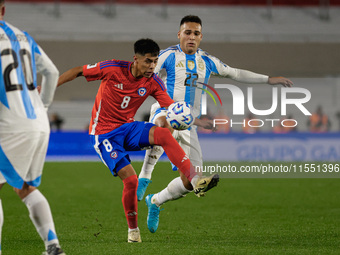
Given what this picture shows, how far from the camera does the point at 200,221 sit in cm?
799

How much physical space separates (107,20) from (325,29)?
9.86 meters

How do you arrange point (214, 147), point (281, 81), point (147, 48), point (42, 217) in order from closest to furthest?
point (42, 217), point (147, 48), point (281, 81), point (214, 147)

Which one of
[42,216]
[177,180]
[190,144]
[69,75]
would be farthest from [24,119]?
[190,144]

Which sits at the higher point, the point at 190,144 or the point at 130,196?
the point at 190,144

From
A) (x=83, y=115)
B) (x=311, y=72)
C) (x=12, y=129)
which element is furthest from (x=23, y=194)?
(x=311, y=72)

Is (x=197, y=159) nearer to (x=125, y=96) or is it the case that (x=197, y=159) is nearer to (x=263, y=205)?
(x=125, y=96)

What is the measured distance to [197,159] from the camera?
286 inches

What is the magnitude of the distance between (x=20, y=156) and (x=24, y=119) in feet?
0.90

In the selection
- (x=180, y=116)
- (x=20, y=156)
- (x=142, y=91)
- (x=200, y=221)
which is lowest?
(x=200, y=221)

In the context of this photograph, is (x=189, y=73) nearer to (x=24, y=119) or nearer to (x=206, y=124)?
(x=206, y=124)

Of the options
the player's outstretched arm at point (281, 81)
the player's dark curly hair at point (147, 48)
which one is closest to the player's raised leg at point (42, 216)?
the player's dark curly hair at point (147, 48)

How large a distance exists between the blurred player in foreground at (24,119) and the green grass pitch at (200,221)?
1247 mm

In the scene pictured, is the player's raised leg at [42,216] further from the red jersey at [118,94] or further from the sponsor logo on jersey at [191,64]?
the sponsor logo on jersey at [191,64]

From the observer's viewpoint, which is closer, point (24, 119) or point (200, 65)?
point (24, 119)
